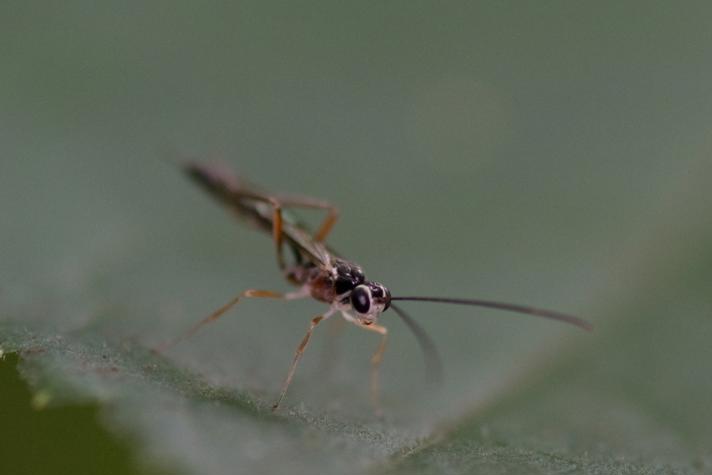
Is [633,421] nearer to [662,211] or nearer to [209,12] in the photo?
[662,211]

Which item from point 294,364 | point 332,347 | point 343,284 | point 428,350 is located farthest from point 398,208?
point 294,364

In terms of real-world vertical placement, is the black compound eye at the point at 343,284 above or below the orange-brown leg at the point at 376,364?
above

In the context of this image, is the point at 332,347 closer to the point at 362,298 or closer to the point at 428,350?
the point at 428,350

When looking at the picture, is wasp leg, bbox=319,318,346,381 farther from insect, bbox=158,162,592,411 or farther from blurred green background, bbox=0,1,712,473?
insect, bbox=158,162,592,411

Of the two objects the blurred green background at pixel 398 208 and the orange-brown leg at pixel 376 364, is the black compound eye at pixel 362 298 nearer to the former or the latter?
the orange-brown leg at pixel 376 364

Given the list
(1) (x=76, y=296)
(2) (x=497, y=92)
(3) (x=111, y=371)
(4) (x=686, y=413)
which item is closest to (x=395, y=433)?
(3) (x=111, y=371)

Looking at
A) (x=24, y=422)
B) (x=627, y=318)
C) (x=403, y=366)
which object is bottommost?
(x=24, y=422)

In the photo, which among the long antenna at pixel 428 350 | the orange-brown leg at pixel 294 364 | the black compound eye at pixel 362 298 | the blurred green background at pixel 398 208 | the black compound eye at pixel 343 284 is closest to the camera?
the orange-brown leg at pixel 294 364

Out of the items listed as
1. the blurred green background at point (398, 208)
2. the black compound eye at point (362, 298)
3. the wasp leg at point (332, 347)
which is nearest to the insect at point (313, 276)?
the black compound eye at point (362, 298)
